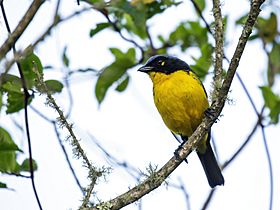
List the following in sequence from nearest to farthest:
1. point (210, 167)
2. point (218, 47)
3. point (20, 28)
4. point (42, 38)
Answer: point (42, 38)
point (20, 28)
point (218, 47)
point (210, 167)

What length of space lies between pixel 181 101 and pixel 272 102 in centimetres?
89

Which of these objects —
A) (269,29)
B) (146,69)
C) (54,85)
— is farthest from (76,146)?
(269,29)

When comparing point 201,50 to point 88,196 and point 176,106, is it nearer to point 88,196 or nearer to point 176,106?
point 176,106

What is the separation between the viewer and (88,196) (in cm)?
296

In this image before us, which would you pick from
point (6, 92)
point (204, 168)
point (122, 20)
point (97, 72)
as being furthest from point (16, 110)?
point (204, 168)

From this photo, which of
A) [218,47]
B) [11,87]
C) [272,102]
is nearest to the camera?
[218,47]

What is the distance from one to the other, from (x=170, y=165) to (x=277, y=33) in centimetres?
235

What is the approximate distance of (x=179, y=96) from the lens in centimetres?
509

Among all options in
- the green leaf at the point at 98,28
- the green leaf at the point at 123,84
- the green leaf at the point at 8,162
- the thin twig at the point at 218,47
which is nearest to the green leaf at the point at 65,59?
the green leaf at the point at 98,28

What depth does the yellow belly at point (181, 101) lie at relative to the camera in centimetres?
502

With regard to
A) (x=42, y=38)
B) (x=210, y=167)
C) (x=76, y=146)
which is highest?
(x=210, y=167)

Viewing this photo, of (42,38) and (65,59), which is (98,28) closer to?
(65,59)

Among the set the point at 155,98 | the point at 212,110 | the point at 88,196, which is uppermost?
the point at 155,98

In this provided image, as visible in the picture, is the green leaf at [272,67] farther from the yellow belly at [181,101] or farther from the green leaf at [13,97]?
the green leaf at [13,97]
